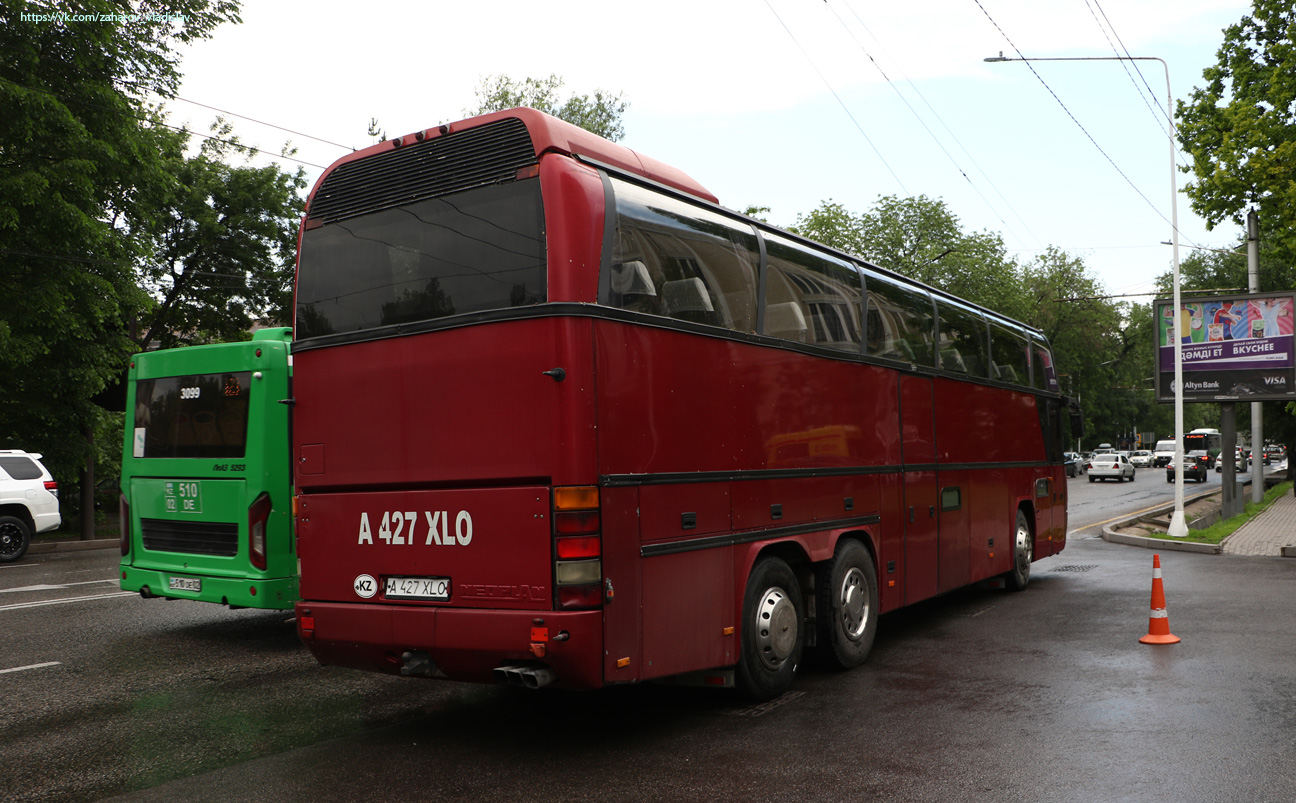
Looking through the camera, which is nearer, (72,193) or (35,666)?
(35,666)

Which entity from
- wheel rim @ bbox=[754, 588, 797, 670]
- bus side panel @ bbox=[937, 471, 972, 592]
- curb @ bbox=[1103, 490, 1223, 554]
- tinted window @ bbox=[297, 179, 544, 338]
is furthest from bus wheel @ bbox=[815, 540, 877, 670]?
curb @ bbox=[1103, 490, 1223, 554]

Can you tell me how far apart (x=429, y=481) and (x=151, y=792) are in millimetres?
2050

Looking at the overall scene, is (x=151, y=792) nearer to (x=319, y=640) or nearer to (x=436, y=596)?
(x=319, y=640)

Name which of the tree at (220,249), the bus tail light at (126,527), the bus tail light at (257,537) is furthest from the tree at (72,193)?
the bus tail light at (257,537)

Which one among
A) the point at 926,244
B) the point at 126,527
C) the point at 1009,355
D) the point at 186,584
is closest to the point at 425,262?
the point at 186,584

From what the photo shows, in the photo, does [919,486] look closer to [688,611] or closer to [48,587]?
[688,611]

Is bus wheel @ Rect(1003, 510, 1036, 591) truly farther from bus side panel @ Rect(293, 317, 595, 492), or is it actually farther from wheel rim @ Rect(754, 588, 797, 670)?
bus side panel @ Rect(293, 317, 595, 492)

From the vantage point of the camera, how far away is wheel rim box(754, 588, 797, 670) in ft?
21.6

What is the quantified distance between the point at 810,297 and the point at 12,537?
16.0 m

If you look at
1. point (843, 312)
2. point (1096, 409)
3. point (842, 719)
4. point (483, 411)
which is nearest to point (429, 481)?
point (483, 411)

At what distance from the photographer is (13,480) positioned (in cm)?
1733

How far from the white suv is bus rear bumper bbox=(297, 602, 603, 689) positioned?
13.9 meters

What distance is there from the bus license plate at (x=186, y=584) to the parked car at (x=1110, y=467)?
53713mm

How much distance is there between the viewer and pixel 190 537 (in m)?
9.03
